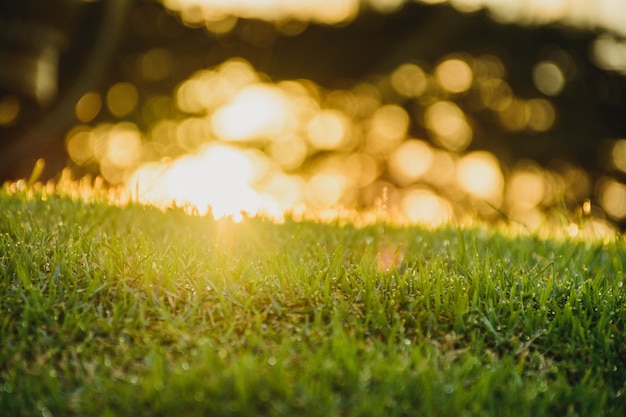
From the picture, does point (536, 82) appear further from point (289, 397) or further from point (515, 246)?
point (289, 397)

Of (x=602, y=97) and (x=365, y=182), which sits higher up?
(x=602, y=97)

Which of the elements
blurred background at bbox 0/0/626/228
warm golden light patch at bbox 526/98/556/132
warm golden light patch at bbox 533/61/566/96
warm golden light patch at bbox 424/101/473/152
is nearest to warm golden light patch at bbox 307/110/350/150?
blurred background at bbox 0/0/626/228

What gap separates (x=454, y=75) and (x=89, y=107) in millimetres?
7039

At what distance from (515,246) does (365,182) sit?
9898 millimetres

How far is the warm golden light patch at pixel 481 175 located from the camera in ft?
45.4

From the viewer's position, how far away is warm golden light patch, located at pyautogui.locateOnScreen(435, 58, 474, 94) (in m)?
13.6

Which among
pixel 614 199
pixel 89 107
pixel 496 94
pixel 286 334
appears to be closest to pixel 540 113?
pixel 496 94

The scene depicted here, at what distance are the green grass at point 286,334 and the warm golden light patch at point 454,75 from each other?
1078 centimetres

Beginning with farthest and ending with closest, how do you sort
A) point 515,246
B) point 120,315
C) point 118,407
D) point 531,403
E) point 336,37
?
point 336,37
point 515,246
point 120,315
point 531,403
point 118,407

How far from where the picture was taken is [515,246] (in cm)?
385

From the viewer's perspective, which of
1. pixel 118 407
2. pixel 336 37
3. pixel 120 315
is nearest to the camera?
pixel 118 407

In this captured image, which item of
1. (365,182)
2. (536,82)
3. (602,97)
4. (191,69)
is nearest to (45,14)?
(191,69)

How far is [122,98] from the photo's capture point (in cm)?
1368

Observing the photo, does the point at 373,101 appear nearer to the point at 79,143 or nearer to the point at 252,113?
the point at 252,113
